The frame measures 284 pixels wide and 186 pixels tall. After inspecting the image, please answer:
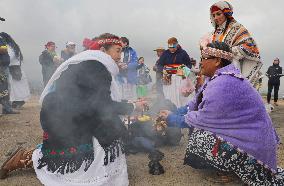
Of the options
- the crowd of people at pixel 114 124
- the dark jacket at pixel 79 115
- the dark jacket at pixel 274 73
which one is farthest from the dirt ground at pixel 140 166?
the dark jacket at pixel 274 73

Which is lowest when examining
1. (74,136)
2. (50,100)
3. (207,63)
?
(74,136)

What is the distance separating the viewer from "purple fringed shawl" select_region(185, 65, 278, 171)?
3.09 meters

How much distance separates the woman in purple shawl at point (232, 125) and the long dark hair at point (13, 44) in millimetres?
6147

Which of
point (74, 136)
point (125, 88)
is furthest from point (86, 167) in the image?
point (125, 88)

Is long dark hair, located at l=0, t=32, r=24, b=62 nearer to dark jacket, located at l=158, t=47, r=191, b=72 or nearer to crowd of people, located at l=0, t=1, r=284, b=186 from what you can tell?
dark jacket, located at l=158, t=47, r=191, b=72

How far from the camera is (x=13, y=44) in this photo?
27.6 ft

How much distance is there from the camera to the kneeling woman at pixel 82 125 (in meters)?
3.32

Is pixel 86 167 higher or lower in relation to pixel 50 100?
lower

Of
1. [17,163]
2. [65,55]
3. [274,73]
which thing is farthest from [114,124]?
[274,73]

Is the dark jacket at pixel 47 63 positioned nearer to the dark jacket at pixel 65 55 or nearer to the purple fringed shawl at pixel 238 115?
the dark jacket at pixel 65 55

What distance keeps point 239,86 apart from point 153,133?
222 centimetres

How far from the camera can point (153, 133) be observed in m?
5.08

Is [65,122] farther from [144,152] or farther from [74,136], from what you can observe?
[144,152]

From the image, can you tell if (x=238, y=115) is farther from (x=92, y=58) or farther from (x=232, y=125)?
(x=92, y=58)
